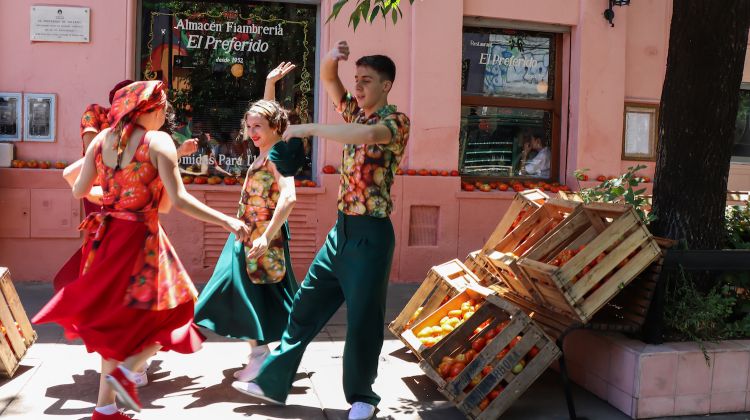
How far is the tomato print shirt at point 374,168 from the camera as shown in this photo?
12.1ft

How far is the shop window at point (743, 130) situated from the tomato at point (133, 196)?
8.45m

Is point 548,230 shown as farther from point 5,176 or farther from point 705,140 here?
point 5,176

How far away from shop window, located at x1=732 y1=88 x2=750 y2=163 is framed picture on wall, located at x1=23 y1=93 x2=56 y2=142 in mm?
8353

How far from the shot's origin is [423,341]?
432 centimetres

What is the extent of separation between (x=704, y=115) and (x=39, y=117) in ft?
20.1

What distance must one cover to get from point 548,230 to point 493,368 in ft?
3.93

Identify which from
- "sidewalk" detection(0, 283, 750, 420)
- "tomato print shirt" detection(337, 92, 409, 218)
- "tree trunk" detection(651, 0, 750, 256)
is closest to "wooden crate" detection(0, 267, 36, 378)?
"sidewalk" detection(0, 283, 750, 420)

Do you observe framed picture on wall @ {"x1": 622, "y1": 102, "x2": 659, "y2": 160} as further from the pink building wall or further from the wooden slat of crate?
the wooden slat of crate

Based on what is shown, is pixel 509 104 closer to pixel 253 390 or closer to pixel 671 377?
pixel 671 377

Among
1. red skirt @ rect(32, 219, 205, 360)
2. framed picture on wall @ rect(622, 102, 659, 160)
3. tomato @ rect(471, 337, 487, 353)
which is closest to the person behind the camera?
red skirt @ rect(32, 219, 205, 360)

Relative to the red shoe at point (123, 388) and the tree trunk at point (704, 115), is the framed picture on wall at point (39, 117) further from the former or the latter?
the tree trunk at point (704, 115)

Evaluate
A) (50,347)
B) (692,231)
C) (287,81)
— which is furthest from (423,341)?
(287,81)

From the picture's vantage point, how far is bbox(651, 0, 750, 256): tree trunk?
4.50 metres

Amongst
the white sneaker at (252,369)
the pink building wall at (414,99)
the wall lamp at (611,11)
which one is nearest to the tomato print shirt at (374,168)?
the white sneaker at (252,369)
